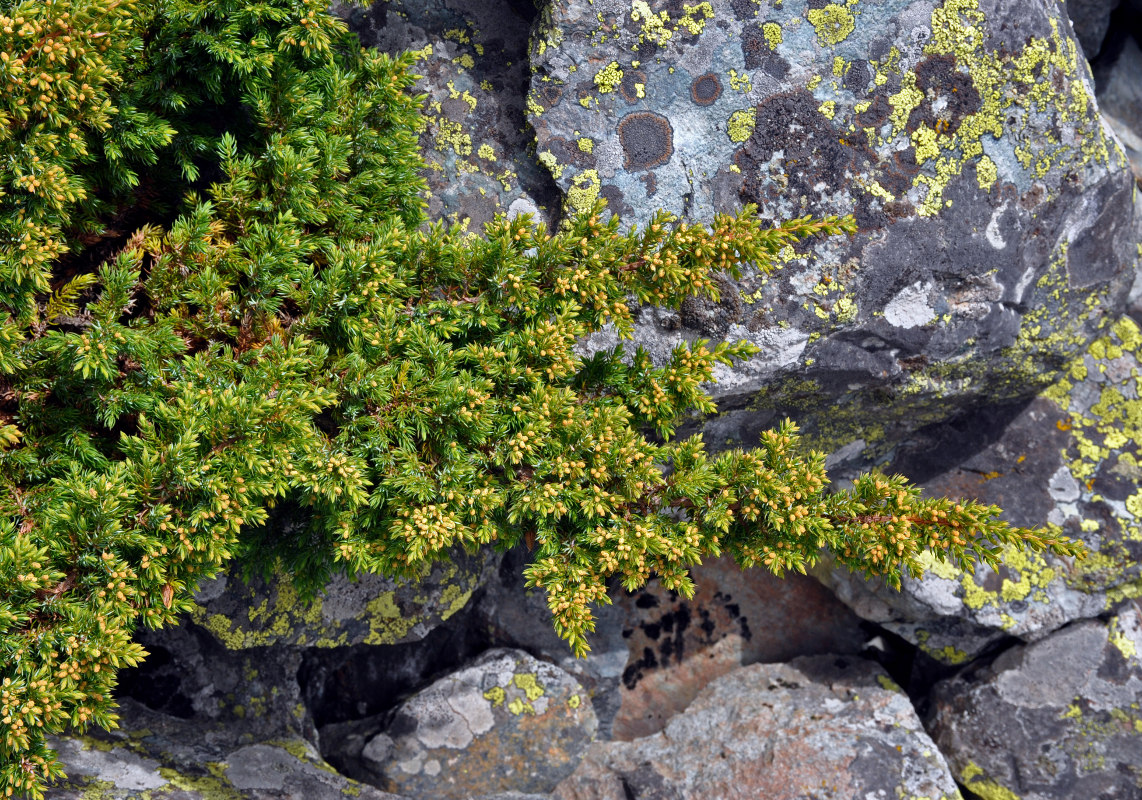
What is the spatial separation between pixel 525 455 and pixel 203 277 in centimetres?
188

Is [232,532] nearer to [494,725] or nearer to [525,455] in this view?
[525,455]

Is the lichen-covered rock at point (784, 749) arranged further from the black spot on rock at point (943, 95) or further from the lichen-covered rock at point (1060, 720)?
the black spot on rock at point (943, 95)

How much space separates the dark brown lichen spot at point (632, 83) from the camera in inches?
207

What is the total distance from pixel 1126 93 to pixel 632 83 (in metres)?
5.97

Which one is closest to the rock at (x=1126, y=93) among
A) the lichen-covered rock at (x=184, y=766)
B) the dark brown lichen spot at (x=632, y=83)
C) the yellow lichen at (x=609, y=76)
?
the dark brown lichen spot at (x=632, y=83)

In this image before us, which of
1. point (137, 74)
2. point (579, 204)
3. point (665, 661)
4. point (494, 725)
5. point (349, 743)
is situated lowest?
point (349, 743)

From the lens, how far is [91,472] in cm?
370

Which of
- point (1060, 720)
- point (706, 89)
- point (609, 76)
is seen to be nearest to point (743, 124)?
point (706, 89)

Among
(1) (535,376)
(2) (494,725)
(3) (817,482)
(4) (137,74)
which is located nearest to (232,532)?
(1) (535,376)

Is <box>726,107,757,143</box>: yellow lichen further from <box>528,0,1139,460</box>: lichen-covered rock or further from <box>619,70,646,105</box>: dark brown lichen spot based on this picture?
<box>619,70,646,105</box>: dark brown lichen spot

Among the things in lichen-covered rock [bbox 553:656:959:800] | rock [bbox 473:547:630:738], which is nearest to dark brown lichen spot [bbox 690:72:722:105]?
rock [bbox 473:547:630:738]

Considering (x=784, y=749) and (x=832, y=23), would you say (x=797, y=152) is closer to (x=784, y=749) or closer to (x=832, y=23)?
(x=832, y=23)

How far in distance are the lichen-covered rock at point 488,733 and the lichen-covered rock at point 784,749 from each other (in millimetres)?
303

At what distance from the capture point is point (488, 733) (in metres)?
6.28
